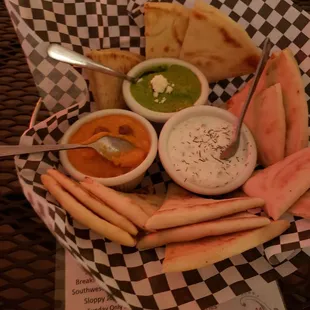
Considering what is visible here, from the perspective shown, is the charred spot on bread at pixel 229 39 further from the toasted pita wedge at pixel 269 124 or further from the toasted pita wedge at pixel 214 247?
the toasted pita wedge at pixel 214 247

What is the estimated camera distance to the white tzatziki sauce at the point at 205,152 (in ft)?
4.61

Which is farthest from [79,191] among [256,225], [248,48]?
[248,48]

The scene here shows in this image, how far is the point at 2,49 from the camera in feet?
5.68

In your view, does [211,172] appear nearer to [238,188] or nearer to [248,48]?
[238,188]

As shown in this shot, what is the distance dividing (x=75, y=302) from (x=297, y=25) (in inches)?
47.9

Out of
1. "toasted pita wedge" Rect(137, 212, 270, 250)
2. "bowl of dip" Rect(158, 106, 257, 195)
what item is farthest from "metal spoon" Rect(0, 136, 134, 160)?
"toasted pita wedge" Rect(137, 212, 270, 250)

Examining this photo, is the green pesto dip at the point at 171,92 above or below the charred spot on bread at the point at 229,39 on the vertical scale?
below

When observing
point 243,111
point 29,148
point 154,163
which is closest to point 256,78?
point 243,111

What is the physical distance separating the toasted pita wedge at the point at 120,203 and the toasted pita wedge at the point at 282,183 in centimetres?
34

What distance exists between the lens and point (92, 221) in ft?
3.60

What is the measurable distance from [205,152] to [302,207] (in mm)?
426

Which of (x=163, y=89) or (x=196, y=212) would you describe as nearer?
(x=196, y=212)

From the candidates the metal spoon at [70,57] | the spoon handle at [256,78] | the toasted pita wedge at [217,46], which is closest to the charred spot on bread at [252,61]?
the toasted pita wedge at [217,46]

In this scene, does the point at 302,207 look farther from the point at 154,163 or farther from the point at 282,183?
the point at 154,163
